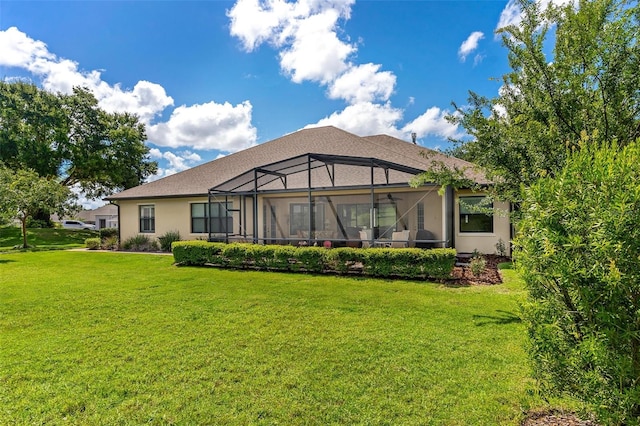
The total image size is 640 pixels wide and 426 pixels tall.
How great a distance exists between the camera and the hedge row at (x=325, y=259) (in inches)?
344

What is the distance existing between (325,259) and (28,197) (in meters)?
19.9

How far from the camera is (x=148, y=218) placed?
18250 mm

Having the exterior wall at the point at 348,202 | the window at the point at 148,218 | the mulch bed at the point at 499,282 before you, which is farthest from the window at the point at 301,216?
the window at the point at 148,218

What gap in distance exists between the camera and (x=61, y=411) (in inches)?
116

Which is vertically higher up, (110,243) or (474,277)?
(110,243)

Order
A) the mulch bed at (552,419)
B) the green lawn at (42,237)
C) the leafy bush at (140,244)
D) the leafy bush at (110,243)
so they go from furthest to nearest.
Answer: the green lawn at (42,237), the leafy bush at (110,243), the leafy bush at (140,244), the mulch bed at (552,419)

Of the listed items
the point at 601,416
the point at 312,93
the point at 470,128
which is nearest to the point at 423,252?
the point at 470,128

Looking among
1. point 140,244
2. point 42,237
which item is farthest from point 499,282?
point 42,237

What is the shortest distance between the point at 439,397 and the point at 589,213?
7.12 ft

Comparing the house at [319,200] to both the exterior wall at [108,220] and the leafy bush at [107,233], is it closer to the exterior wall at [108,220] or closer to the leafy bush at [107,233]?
the leafy bush at [107,233]

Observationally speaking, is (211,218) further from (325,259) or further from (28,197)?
(28,197)

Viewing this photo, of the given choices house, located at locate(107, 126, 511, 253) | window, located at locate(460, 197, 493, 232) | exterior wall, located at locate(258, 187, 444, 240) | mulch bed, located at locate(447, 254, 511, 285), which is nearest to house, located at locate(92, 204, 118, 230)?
house, located at locate(107, 126, 511, 253)

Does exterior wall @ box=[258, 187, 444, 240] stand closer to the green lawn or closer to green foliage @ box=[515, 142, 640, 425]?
green foliage @ box=[515, 142, 640, 425]

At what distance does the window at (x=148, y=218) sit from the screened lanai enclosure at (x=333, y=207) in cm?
373
